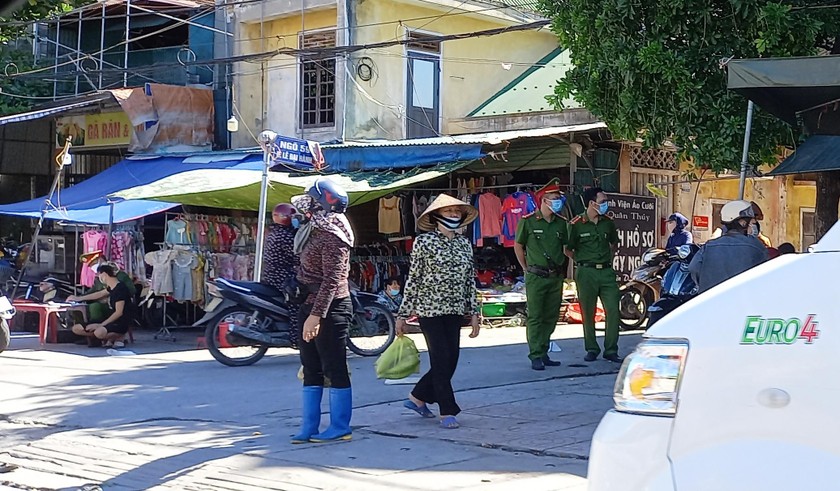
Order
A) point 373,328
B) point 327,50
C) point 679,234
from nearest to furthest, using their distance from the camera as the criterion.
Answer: point 373,328 < point 679,234 < point 327,50

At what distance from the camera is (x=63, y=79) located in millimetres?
21812

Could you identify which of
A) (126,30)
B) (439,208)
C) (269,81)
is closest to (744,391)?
(439,208)

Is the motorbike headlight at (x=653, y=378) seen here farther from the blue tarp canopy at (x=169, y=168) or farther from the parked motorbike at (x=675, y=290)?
the blue tarp canopy at (x=169, y=168)

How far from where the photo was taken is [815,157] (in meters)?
8.70

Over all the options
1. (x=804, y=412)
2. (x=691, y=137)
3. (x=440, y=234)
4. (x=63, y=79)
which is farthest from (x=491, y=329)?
(x=804, y=412)

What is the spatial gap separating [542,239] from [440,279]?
3.42 metres

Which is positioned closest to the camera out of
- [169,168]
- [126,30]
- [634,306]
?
[634,306]

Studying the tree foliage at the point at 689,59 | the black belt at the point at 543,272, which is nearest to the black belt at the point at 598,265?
the black belt at the point at 543,272

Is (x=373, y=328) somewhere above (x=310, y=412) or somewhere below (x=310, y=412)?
above

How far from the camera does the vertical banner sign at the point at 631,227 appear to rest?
56.4 feet

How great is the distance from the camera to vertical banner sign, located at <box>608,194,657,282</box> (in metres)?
17.2

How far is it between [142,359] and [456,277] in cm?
656

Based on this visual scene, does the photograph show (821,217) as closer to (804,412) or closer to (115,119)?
(804,412)

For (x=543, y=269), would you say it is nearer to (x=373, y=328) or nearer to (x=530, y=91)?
(x=373, y=328)
